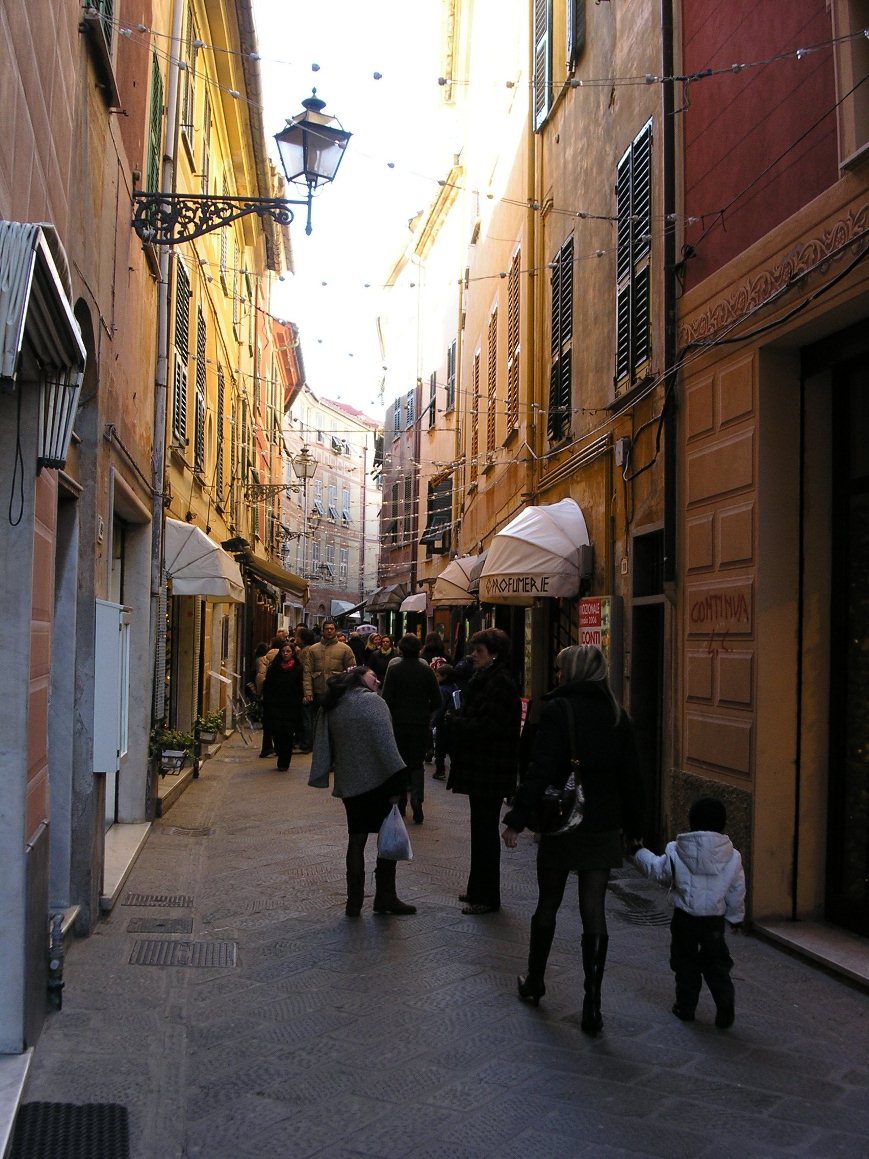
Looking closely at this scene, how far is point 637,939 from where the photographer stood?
22.9ft

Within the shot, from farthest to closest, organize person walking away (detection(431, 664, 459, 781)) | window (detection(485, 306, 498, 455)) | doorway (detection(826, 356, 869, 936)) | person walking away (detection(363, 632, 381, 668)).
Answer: window (detection(485, 306, 498, 455))
person walking away (detection(363, 632, 381, 668))
person walking away (detection(431, 664, 459, 781))
doorway (detection(826, 356, 869, 936))

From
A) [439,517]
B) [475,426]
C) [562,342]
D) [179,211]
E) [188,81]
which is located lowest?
[439,517]

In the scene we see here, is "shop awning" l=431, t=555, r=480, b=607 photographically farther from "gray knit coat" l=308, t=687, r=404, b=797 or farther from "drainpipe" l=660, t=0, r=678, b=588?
"gray knit coat" l=308, t=687, r=404, b=797

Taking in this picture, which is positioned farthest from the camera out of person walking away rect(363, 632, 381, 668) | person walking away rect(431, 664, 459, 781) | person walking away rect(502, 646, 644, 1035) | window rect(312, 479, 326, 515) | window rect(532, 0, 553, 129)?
window rect(312, 479, 326, 515)

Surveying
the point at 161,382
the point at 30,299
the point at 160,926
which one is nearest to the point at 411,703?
the point at 161,382

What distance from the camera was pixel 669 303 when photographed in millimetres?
9008

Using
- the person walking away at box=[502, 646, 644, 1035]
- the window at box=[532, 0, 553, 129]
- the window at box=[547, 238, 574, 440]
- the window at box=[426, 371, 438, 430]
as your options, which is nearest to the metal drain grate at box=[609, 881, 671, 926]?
the person walking away at box=[502, 646, 644, 1035]

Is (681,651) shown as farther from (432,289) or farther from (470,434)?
(432,289)

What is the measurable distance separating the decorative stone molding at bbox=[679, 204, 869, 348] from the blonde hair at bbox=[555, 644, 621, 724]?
2.58m

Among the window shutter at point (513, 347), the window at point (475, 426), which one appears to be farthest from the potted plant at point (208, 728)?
the window at point (475, 426)

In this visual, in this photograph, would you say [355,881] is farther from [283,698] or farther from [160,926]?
[283,698]

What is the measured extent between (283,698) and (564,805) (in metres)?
11.1

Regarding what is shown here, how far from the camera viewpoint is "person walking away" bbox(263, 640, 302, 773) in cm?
1606

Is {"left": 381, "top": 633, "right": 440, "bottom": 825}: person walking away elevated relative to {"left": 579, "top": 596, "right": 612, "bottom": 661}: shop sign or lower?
lower
